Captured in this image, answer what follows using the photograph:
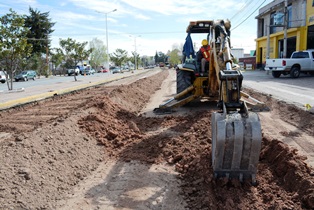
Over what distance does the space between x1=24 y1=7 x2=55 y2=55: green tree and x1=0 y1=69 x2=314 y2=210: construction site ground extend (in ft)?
186

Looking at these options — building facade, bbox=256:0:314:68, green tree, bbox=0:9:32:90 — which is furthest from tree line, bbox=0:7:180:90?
building facade, bbox=256:0:314:68

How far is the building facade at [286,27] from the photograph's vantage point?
28.4m

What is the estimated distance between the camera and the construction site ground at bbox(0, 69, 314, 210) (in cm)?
378

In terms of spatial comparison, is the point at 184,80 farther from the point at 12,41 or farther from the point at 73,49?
the point at 73,49

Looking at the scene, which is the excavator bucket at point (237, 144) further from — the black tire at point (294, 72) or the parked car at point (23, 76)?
the parked car at point (23, 76)

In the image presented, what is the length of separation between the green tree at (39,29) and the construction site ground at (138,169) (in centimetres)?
5655

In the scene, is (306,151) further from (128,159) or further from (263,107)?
(263,107)

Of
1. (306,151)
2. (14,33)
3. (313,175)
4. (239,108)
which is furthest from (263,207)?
(14,33)

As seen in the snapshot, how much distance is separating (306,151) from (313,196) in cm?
219

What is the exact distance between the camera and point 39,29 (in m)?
60.9

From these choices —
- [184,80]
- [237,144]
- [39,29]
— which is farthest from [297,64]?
[39,29]

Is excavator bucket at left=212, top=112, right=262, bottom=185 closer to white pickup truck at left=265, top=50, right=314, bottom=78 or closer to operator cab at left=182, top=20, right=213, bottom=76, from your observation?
operator cab at left=182, top=20, right=213, bottom=76

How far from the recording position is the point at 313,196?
3443 mm

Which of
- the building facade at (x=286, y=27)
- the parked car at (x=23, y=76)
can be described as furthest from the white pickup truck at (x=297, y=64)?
the parked car at (x=23, y=76)
